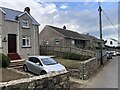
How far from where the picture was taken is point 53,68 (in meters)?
16.0

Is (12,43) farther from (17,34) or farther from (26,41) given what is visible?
(26,41)

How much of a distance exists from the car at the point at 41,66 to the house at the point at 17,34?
26.6 ft

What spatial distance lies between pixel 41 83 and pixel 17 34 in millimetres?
20222

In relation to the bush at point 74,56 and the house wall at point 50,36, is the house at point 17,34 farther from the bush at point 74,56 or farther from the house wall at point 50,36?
the house wall at point 50,36

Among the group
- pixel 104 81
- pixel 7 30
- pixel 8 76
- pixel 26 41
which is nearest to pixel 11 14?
pixel 7 30

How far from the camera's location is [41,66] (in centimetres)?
1627

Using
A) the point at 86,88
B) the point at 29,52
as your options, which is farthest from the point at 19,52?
the point at 86,88

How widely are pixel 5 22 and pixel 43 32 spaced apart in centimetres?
2430

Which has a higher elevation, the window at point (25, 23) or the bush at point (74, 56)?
the window at point (25, 23)

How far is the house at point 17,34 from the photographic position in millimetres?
25172

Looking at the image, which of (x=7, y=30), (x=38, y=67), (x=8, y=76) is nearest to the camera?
(x=8, y=76)

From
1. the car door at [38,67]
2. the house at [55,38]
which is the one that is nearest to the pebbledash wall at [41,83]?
the car door at [38,67]

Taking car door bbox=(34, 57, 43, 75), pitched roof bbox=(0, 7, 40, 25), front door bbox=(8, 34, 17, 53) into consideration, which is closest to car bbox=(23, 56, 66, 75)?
car door bbox=(34, 57, 43, 75)

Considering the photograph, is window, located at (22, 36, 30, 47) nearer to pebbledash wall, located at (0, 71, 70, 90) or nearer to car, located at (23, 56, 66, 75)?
car, located at (23, 56, 66, 75)
